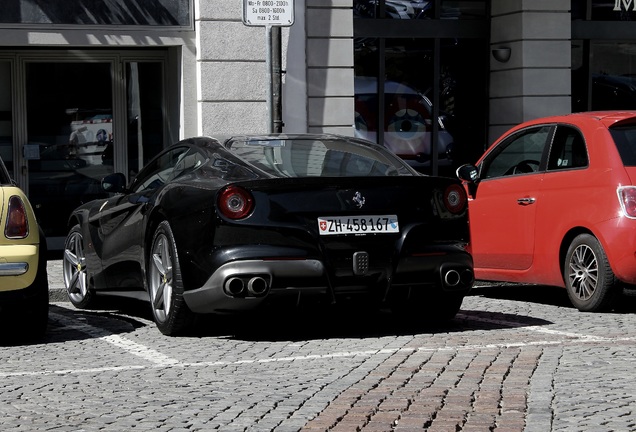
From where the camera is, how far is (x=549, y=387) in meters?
6.43

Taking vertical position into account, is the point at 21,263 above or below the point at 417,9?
below

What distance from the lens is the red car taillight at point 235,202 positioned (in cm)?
830

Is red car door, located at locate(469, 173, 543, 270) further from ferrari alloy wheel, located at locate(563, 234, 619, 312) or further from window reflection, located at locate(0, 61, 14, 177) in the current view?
window reflection, located at locate(0, 61, 14, 177)

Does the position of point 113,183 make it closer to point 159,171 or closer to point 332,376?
point 159,171

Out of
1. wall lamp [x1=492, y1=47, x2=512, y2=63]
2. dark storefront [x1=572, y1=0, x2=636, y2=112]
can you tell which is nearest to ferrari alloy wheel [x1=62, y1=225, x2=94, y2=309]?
wall lamp [x1=492, y1=47, x2=512, y2=63]

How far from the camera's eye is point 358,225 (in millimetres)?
8406

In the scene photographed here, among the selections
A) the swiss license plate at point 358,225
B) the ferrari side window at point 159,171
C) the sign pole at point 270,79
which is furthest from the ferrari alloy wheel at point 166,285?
the sign pole at point 270,79

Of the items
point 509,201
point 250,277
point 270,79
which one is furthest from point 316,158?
point 270,79

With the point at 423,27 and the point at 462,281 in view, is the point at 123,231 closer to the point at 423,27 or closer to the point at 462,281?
the point at 462,281

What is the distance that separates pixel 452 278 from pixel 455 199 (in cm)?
52

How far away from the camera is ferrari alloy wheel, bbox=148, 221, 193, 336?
859 cm

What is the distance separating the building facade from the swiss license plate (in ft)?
21.9

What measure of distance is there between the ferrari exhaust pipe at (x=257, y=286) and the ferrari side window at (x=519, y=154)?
3335mm

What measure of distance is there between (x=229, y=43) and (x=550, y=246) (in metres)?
6.94
